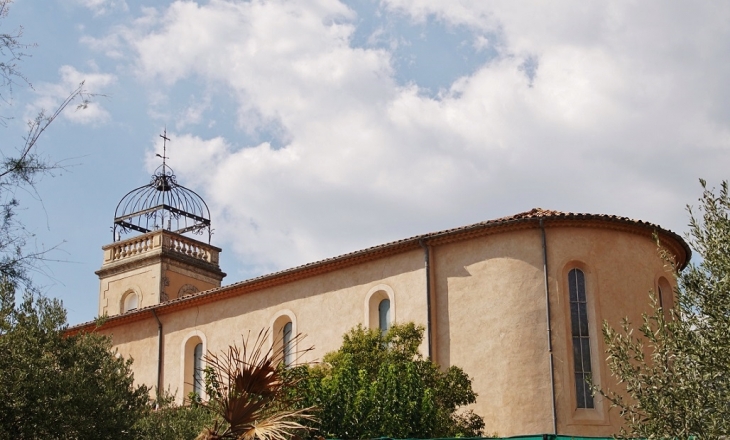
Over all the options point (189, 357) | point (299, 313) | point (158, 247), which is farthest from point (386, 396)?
point (158, 247)

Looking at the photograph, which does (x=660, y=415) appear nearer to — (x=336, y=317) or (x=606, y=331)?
(x=606, y=331)

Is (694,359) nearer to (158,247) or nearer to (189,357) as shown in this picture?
(189,357)

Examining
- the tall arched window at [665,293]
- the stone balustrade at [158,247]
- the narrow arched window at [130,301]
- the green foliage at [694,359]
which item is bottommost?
the green foliage at [694,359]

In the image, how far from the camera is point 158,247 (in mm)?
46156

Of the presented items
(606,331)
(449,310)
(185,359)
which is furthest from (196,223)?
(606,331)

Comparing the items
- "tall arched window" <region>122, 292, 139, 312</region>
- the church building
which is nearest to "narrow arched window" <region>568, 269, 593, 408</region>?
the church building

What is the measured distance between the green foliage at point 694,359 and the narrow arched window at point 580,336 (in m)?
14.4

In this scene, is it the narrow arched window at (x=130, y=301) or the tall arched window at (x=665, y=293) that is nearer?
the tall arched window at (x=665, y=293)

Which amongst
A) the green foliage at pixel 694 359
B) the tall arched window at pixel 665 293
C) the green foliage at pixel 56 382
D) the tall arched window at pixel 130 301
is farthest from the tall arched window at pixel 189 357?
the green foliage at pixel 694 359

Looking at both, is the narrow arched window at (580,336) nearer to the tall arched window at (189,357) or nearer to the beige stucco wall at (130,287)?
the tall arched window at (189,357)

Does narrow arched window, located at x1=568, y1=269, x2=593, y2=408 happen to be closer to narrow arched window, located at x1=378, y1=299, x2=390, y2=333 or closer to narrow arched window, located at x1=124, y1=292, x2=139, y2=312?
narrow arched window, located at x1=378, y1=299, x2=390, y2=333

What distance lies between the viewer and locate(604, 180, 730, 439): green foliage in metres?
13.2

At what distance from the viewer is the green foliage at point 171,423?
2061 cm

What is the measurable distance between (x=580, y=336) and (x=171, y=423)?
1218 cm
